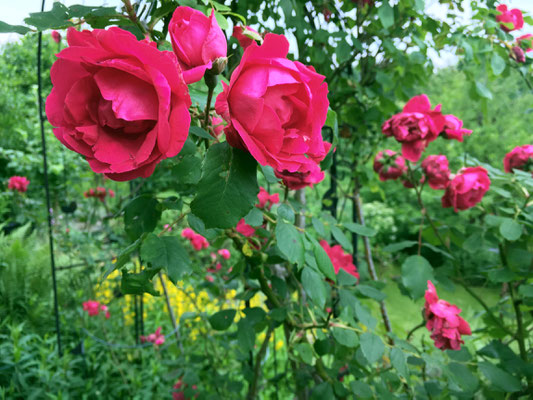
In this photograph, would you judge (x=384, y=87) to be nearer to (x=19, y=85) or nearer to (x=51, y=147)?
(x=51, y=147)

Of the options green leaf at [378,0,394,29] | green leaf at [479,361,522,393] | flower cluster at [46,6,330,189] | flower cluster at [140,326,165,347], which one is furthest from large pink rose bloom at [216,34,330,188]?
flower cluster at [140,326,165,347]

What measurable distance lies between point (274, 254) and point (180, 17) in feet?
1.45

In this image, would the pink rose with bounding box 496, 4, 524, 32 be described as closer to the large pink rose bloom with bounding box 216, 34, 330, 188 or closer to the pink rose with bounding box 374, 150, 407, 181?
the pink rose with bounding box 374, 150, 407, 181

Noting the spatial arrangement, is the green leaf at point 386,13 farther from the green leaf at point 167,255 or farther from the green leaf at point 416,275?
the green leaf at point 167,255

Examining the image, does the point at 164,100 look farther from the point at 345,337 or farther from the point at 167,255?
the point at 345,337

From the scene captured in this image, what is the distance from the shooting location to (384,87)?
113 cm

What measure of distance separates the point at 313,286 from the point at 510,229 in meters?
0.48

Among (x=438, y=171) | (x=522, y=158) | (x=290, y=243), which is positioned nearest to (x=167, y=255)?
(x=290, y=243)

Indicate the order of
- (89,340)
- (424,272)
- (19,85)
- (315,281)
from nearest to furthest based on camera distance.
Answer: (315,281)
(424,272)
(89,340)
(19,85)

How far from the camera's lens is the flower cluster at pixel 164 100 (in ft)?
0.92

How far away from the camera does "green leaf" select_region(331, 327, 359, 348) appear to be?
71 cm

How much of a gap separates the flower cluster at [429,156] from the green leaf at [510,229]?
0.09 meters

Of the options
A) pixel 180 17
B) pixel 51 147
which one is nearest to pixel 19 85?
pixel 51 147

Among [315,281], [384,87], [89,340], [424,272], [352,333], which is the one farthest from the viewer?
[89,340]
